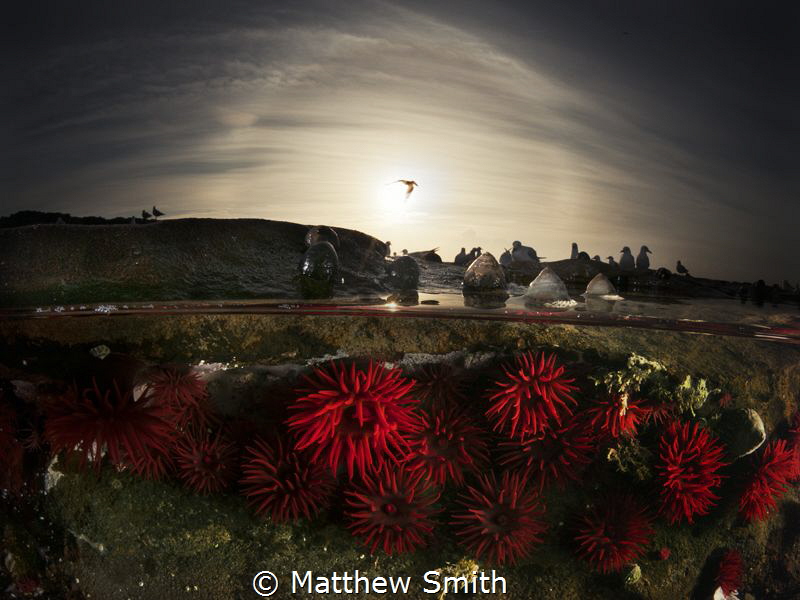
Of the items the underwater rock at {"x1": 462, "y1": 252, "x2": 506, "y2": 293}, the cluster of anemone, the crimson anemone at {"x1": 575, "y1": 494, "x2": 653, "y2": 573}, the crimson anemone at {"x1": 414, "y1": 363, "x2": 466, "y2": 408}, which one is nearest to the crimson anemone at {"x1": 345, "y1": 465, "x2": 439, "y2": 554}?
the cluster of anemone

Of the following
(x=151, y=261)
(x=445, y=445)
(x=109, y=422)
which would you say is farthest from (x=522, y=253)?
(x=109, y=422)

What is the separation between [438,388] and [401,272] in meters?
1.60

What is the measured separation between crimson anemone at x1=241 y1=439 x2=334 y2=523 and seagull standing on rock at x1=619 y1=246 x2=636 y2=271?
299 centimetres

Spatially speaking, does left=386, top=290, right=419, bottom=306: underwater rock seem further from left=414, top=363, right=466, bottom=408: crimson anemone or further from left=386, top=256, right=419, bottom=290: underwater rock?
left=414, top=363, right=466, bottom=408: crimson anemone

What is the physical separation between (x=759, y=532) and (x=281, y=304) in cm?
378

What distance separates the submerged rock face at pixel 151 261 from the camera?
3775mm

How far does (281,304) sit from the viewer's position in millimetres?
3643

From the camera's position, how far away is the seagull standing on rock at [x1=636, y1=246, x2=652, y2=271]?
417cm

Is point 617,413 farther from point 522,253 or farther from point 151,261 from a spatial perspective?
point 151,261

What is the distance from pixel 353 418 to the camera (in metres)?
2.65

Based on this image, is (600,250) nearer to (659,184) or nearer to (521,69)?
(659,184)

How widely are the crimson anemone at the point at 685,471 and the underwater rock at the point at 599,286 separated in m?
1.50

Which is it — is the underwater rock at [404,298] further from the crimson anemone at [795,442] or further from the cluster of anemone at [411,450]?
the crimson anemone at [795,442]

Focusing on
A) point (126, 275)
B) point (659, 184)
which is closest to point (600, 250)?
point (659, 184)
